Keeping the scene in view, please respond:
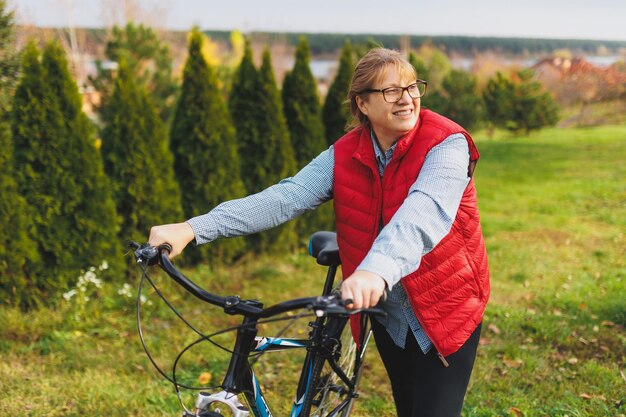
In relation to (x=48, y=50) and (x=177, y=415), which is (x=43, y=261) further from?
(x=177, y=415)

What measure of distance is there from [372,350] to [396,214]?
3.16 metres

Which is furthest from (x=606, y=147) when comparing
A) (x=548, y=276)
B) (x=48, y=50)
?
(x=48, y=50)

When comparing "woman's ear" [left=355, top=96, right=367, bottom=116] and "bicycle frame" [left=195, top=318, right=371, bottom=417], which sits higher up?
"woman's ear" [left=355, top=96, right=367, bottom=116]

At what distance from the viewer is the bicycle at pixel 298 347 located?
65.6 inches

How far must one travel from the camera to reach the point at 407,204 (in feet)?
5.67

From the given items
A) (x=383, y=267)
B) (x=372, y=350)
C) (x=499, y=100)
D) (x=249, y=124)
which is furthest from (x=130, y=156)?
(x=499, y=100)

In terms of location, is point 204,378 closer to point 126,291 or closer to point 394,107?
point 126,291

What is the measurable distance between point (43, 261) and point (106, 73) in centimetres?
903

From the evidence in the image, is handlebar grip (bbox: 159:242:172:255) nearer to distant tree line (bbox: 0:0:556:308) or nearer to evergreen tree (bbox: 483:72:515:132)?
distant tree line (bbox: 0:0:556:308)

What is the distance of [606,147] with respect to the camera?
55.1 ft

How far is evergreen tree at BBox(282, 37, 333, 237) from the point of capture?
7613 mm

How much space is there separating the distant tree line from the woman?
367 cm

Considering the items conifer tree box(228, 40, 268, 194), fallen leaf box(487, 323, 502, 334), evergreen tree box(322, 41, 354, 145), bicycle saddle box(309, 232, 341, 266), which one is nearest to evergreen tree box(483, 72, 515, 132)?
evergreen tree box(322, 41, 354, 145)

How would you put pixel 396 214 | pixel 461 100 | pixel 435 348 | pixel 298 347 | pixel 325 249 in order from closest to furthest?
1. pixel 396 214
2. pixel 435 348
3. pixel 298 347
4. pixel 325 249
5. pixel 461 100
